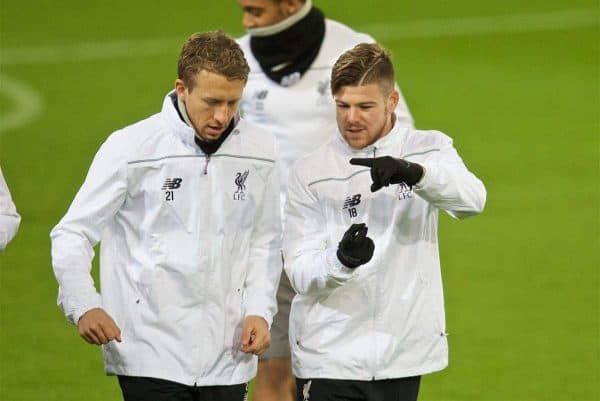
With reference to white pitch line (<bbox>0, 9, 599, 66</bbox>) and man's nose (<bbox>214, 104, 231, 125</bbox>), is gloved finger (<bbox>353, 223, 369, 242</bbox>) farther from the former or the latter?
white pitch line (<bbox>0, 9, 599, 66</bbox>)

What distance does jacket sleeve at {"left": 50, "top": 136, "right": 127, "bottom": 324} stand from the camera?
5551 millimetres

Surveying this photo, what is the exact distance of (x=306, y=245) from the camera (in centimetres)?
589

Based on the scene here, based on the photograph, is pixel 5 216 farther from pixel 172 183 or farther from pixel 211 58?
pixel 211 58

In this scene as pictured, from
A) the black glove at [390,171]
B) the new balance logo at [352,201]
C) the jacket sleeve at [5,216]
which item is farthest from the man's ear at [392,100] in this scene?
the jacket sleeve at [5,216]

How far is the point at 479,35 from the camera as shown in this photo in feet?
62.3

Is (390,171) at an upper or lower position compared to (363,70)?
lower

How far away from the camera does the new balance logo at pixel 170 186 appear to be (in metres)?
5.75

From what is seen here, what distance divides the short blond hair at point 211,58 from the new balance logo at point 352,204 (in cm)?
62

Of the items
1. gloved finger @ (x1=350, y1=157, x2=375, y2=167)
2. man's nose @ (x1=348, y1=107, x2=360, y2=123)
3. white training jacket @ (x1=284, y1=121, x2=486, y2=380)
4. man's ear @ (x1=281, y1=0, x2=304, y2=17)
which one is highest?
man's ear @ (x1=281, y1=0, x2=304, y2=17)

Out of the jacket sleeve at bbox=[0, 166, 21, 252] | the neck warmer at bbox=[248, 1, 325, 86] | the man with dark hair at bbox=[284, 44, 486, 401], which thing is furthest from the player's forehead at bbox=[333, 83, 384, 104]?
the neck warmer at bbox=[248, 1, 325, 86]

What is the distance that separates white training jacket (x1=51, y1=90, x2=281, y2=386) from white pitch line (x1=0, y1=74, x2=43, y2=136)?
988cm

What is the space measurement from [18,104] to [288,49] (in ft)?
31.7

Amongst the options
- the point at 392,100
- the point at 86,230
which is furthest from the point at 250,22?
the point at 86,230

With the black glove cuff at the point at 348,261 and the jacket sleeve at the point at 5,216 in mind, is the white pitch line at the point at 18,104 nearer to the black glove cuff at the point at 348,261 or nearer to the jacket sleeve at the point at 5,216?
the jacket sleeve at the point at 5,216
